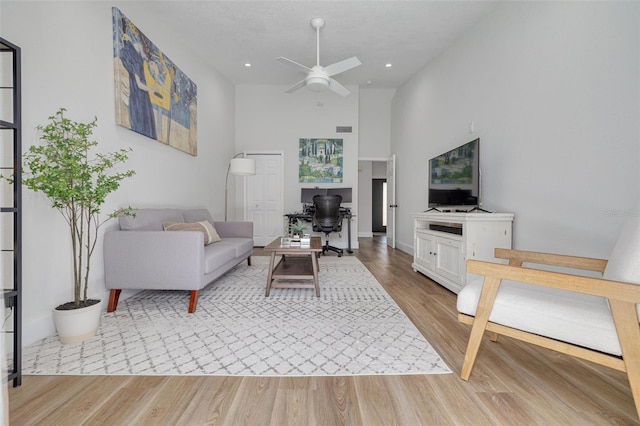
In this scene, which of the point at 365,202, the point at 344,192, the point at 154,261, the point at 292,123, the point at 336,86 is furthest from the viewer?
the point at 365,202

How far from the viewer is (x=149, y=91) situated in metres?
2.78

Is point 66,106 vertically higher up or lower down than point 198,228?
higher up

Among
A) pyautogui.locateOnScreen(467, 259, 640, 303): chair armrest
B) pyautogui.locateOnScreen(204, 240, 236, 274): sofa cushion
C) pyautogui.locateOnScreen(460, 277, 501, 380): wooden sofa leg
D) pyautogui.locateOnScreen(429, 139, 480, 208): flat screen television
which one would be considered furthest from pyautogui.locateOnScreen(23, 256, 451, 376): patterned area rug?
pyautogui.locateOnScreen(429, 139, 480, 208): flat screen television

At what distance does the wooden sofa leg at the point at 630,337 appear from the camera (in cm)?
95

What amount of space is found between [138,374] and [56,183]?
1110 millimetres

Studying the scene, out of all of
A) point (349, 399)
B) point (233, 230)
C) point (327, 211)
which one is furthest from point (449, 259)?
point (233, 230)

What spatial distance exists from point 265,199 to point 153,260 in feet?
11.4

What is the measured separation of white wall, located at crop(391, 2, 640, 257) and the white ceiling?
0.50 meters

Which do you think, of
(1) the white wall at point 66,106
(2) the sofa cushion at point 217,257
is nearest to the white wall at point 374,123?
(1) the white wall at point 66,106

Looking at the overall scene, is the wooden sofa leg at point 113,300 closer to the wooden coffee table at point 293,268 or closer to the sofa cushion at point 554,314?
the wooden coffee table at point 293,268

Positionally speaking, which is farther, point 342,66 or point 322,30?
point 322,30

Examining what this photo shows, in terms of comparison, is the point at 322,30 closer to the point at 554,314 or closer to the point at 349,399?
the point at 554,314

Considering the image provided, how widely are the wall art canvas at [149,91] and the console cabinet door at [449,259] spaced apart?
3272 millimetres

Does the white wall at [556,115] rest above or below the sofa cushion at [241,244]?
above
